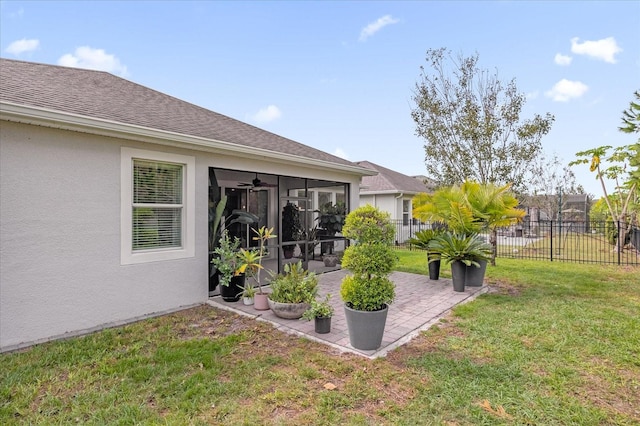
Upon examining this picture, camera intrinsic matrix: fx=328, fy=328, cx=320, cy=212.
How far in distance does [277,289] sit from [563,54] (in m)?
12.0

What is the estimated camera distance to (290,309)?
17.1 feet

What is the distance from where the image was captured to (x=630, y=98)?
11852mm

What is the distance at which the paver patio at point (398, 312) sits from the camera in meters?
4.45

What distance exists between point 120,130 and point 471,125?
9.01 meters

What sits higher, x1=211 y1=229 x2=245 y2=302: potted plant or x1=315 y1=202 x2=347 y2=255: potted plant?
x1=315 y1=202 x2=347 y2=255: potted plant

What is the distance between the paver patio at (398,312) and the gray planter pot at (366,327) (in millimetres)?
92

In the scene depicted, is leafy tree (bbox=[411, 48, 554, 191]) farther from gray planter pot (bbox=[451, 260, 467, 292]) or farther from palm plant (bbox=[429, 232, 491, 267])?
gray planter pot (bbox=[451, 260, 467, 292])

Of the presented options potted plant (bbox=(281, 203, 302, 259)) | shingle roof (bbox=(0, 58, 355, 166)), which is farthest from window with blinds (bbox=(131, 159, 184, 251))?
potted plant (bbox=(281, 203, 302, 259))

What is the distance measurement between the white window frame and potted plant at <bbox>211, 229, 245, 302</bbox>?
50 cm

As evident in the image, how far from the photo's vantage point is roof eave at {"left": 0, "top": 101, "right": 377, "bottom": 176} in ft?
13.2

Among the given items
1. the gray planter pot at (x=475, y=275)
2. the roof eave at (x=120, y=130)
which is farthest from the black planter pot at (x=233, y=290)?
the gray planter pot at (x=475, y=275)

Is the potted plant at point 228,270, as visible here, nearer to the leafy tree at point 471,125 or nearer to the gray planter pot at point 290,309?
the gray planter pot at point 290,309

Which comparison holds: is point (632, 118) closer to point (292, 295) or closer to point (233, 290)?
point (292, 295)

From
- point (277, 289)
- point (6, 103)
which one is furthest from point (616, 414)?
point (6, 103)
